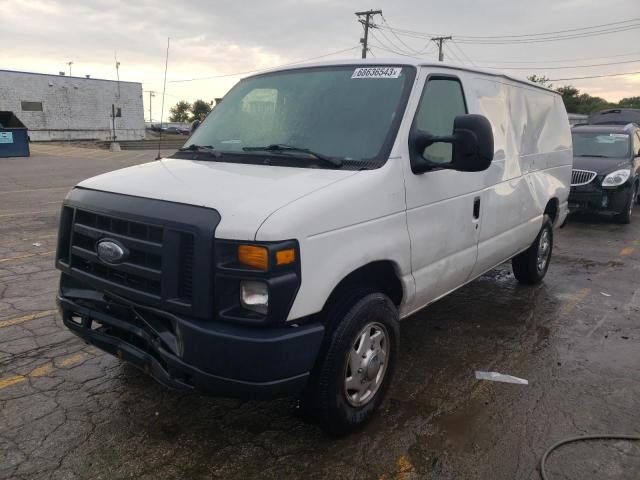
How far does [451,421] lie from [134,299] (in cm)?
206

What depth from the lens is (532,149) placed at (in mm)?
5309

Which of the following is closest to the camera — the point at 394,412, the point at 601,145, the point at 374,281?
the point at 374,281

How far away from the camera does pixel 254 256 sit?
241 cm

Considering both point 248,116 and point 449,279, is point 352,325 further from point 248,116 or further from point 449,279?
point 248,116

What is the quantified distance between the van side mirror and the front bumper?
26.4 ft

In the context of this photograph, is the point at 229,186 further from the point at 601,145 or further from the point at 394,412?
the point at 601,145

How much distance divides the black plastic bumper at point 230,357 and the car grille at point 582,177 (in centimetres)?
925

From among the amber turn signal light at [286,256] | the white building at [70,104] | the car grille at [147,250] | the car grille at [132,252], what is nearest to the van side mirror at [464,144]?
the amber turn signal light at [286,256]

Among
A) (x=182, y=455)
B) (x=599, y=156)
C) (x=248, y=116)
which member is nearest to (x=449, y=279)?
(x=248, y=116)

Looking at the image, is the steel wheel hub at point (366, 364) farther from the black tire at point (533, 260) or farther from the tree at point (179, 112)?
the tree at point (179, 112)

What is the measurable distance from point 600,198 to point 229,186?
941cm

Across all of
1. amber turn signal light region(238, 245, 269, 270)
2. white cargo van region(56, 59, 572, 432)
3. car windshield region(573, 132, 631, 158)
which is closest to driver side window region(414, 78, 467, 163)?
white cargo van region(56, 59, 572, 432)

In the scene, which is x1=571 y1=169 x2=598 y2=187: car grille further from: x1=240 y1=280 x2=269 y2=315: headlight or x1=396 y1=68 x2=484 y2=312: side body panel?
x1=240 y1=280 x2=269 y2=315: headlight

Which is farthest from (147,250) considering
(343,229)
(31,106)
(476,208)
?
(31,106)
